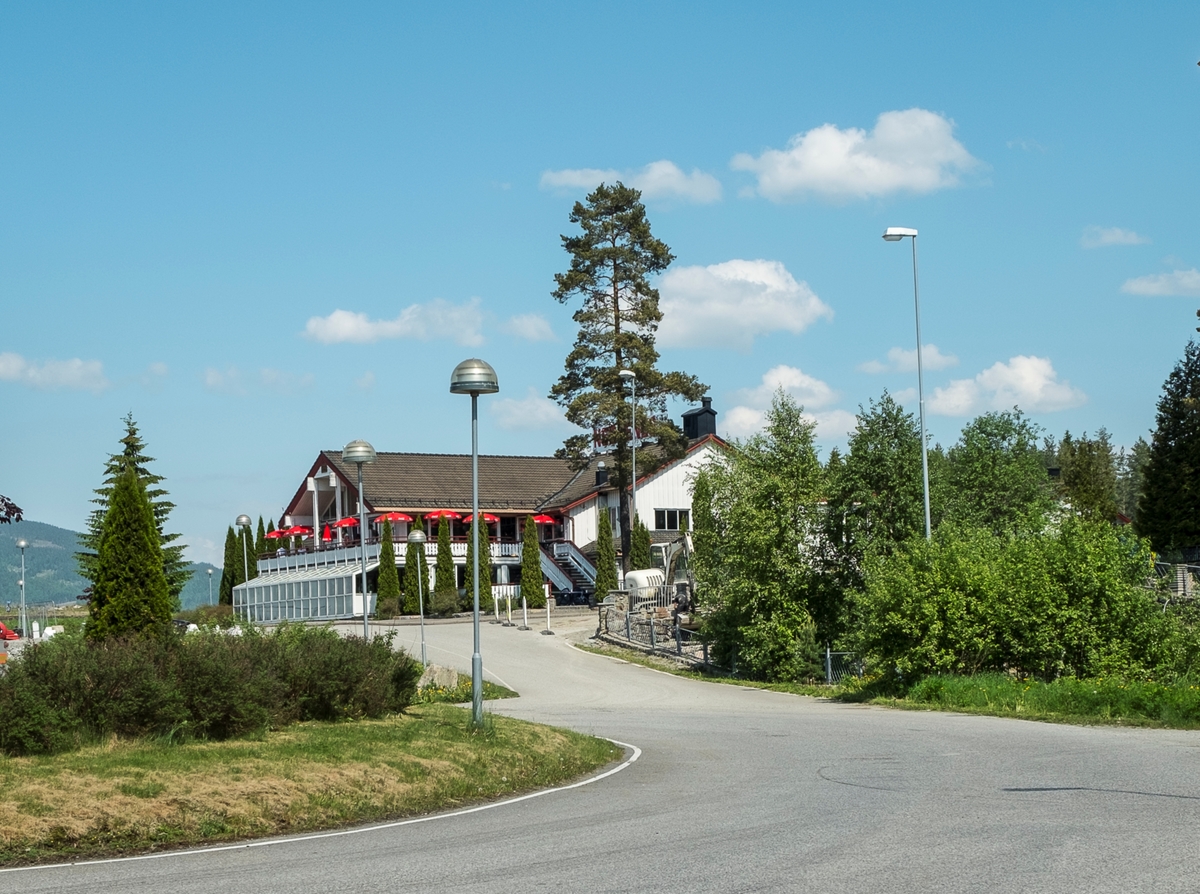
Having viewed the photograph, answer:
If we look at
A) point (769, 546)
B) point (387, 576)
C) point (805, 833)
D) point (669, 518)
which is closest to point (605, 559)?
point (669, 518)

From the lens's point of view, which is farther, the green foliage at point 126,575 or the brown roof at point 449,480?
the brown roof at point 449,480

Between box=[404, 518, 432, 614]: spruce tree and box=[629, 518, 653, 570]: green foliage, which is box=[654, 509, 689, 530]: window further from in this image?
box=[404, 518, 432, 614]: spruce tree

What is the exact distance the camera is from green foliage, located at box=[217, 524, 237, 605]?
78.0 m

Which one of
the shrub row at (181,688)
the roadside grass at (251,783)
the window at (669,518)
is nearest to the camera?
the roadside grass at (251,783)

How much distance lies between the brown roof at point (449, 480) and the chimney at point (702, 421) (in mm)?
8973

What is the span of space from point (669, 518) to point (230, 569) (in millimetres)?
28871

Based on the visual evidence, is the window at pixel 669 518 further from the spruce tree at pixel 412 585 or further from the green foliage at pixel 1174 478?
the green foliage at pixel 1174 478

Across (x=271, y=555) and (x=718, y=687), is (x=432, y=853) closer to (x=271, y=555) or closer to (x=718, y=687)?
(x=718, y=687)

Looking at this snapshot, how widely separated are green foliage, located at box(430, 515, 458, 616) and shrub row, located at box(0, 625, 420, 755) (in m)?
37.0

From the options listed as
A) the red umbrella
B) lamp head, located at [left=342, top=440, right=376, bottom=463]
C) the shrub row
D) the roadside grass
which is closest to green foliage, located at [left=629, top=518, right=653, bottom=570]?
the red umbrella

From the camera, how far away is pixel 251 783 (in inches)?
499

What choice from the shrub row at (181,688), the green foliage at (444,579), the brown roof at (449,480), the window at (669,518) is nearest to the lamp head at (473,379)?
the shrub row at (181,688)

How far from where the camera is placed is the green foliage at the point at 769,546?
112 ft

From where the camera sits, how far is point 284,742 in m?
15.4
